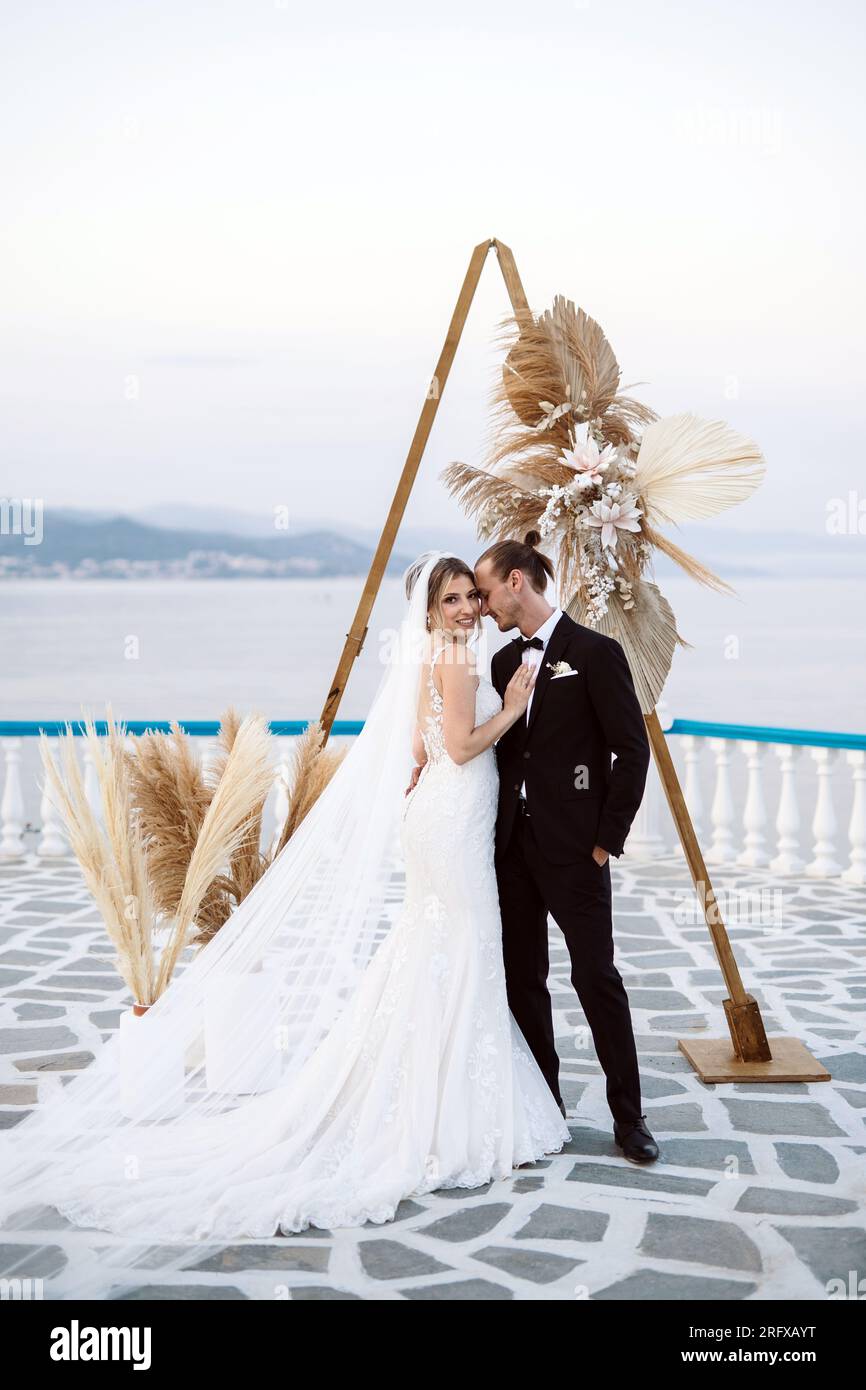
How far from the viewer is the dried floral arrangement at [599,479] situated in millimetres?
3748

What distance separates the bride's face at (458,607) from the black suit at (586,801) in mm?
241

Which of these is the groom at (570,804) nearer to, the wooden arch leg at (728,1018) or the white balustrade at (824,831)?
the wooden arch leg at (728,1018)

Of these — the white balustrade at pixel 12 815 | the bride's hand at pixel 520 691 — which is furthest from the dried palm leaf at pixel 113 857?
the white balustrade at pixel 12 815

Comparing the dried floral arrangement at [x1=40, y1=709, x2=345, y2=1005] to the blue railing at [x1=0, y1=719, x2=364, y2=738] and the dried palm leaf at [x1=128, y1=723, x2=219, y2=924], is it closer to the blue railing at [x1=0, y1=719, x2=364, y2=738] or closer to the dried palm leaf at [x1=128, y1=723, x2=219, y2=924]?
the dried palm leaf at [x1=128, y1=723, x2=219, y2=924]

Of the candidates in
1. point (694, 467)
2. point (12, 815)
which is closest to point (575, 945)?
point (694, 467)

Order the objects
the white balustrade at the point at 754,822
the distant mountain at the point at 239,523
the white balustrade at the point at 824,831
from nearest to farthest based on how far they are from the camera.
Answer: the white balustrade at the point at 824,831, the white balustrade at the point at 754,822, the distant mountain at the point at 239,523

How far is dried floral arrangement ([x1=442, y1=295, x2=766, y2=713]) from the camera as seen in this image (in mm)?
3748

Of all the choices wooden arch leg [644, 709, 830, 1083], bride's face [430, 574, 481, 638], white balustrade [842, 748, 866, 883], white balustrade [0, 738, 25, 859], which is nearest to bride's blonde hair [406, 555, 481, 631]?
bride's face [430, 574, 481, 638]

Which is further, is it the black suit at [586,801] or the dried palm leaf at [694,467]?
the dried palm leaf at [694,467]

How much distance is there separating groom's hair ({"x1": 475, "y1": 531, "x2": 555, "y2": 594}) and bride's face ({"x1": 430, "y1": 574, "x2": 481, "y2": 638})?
9 cm

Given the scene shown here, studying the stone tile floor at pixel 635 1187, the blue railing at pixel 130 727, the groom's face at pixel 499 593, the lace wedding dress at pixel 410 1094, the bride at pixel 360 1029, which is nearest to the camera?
the stone tile floor at pixel 635 1187

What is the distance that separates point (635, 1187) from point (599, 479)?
2012 mm
